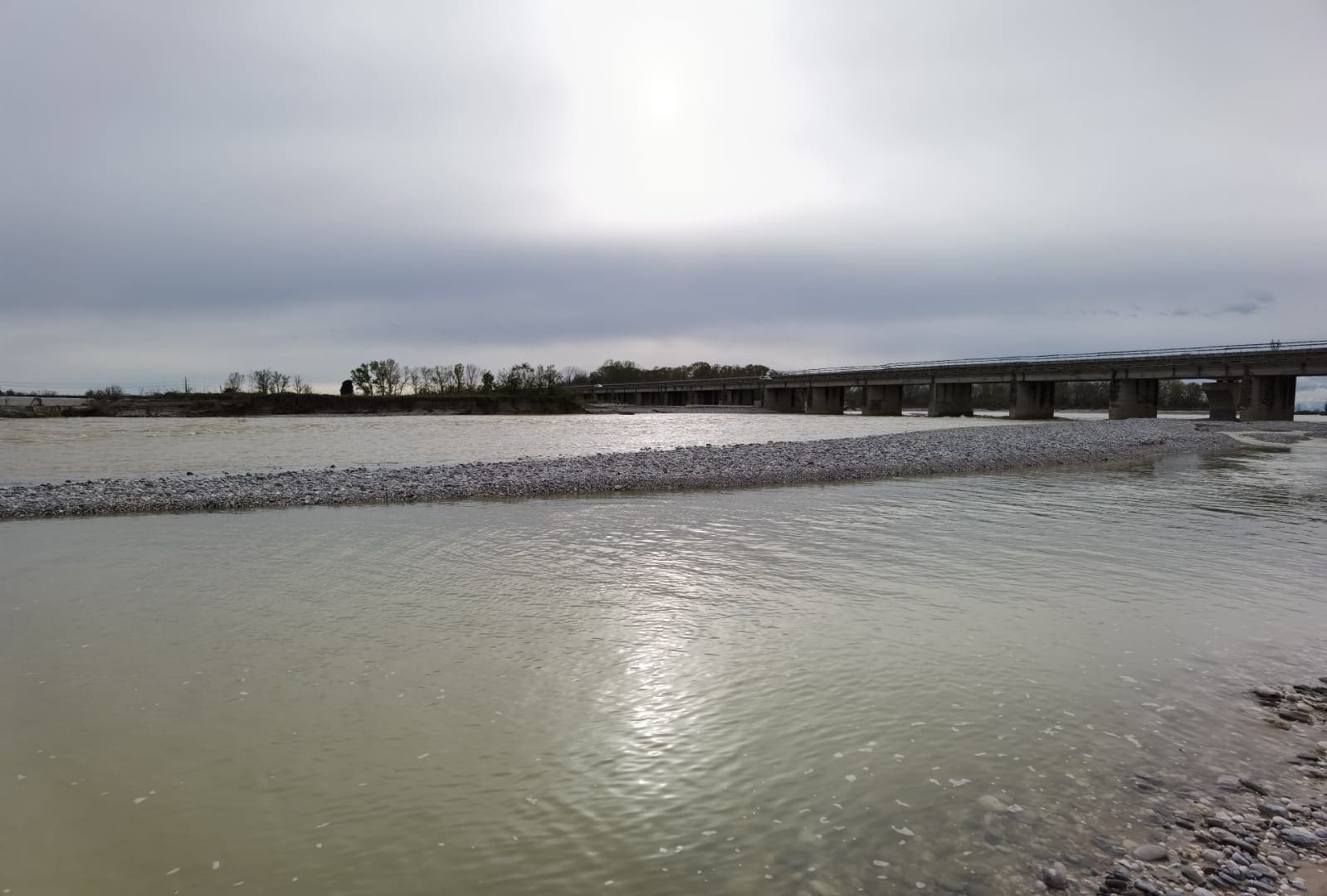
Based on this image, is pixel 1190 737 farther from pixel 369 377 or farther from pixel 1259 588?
pixel 369 377

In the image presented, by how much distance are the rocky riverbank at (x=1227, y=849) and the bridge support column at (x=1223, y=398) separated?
287 feet

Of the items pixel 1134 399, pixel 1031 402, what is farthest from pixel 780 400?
pixel 1134 399

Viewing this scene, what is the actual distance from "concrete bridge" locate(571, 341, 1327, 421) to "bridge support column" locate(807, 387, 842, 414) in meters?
0.16

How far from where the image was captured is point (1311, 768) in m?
6.01

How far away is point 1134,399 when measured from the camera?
275 ft

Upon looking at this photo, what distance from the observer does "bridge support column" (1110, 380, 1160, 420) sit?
82.5 m

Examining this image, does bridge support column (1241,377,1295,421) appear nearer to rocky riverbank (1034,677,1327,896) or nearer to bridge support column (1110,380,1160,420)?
bridge support column (1110,380,1160,420)

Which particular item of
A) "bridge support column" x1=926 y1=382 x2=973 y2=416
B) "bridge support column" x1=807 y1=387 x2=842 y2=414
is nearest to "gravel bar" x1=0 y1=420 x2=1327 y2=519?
"bridge support column" x1=926 y1=382 x2=973 y2=416

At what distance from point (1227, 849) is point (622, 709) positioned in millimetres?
4912

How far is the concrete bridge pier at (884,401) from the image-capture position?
4719 inches

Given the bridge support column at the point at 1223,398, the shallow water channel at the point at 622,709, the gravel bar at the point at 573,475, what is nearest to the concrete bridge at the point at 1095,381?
the bridge support column at the point at 1223,398

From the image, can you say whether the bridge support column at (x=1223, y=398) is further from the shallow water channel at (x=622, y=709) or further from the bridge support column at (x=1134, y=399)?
the shallow water channel at (x=622, y=709)

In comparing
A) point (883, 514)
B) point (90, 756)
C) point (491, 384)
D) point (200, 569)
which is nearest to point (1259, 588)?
point (883, 514)

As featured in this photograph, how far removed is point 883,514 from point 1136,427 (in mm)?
47284
